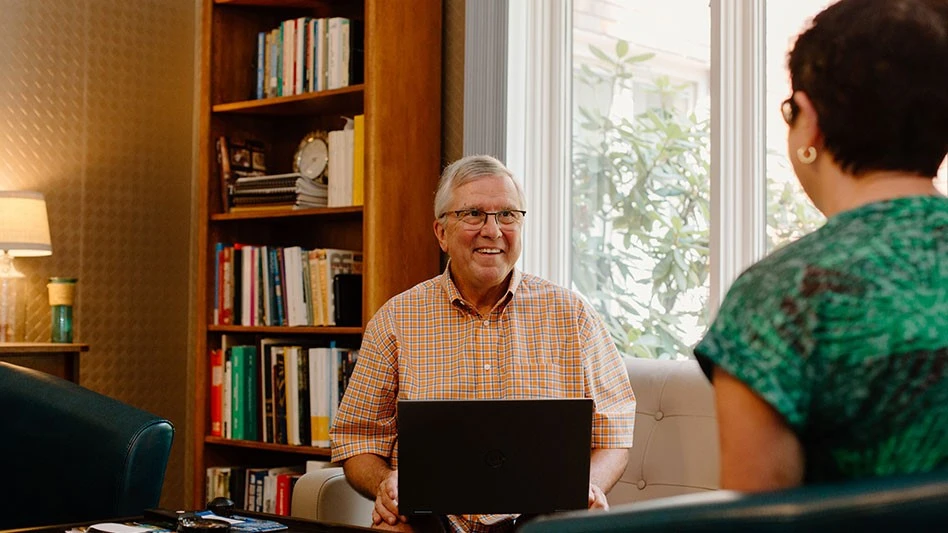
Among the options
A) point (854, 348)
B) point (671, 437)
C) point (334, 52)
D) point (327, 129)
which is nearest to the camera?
point (854, 348)

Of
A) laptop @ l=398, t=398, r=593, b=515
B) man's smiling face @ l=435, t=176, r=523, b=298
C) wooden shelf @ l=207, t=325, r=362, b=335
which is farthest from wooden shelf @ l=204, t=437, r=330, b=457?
laptop @ l=398, t=398, r=593, b=515

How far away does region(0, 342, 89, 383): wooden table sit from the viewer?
327 centimetres

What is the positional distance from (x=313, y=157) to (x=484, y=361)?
4.71 ft

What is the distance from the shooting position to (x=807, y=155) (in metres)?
0.83

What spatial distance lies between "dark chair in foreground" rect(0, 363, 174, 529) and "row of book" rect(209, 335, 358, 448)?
2.97ft

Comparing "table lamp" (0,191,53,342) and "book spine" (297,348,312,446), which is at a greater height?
"table lamp" (0,191,53,342)

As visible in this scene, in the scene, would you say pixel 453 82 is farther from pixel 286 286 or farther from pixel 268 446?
pixel 268 446

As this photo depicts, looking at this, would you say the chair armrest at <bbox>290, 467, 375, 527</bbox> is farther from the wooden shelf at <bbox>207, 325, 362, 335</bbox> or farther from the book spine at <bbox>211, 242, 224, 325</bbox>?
the book spine at <bbox>211, 242, 224, 325</bbox>

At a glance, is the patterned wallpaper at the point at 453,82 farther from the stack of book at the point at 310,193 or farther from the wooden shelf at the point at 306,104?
the stack of book at the point at 310,193

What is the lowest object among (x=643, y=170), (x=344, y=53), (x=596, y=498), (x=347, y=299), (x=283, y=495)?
(x=283, y=495)

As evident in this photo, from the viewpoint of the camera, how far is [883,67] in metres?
0.77

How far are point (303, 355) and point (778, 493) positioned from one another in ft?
9.21

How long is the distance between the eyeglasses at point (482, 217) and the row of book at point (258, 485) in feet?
3.75

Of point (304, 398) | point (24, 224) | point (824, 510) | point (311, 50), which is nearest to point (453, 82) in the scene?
point (311, 50)
